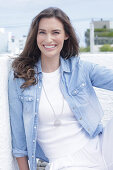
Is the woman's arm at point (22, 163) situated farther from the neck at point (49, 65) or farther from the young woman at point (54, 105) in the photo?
the neck at point (49, 65)

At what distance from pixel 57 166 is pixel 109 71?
20.8 inches

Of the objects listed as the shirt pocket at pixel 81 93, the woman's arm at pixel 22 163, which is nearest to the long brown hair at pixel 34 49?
the shirt pocket at pixel 81 93

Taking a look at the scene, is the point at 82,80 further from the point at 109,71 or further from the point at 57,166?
the point at 57,166

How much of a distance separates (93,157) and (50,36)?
62 cm

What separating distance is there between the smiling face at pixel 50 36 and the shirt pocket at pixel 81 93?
0.21m

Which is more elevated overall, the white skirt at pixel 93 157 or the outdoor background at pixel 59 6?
the outdoor background at pixel 59 6

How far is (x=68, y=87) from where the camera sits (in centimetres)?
153

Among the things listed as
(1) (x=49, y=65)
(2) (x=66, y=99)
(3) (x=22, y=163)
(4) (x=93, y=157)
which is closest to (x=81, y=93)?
(2) (x=66, y=99)

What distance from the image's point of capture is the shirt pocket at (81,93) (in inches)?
61.4

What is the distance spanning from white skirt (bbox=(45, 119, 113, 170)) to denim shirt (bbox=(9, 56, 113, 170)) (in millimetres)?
50

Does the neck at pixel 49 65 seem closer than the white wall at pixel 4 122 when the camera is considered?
No

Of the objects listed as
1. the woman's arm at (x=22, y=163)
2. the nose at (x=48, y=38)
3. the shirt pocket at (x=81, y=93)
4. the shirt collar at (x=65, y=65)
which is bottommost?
the woman's arm at (x=22, y=163)

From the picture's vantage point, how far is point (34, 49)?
1615 mm

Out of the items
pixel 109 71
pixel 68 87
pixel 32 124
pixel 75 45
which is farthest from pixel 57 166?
pixel 75 45
